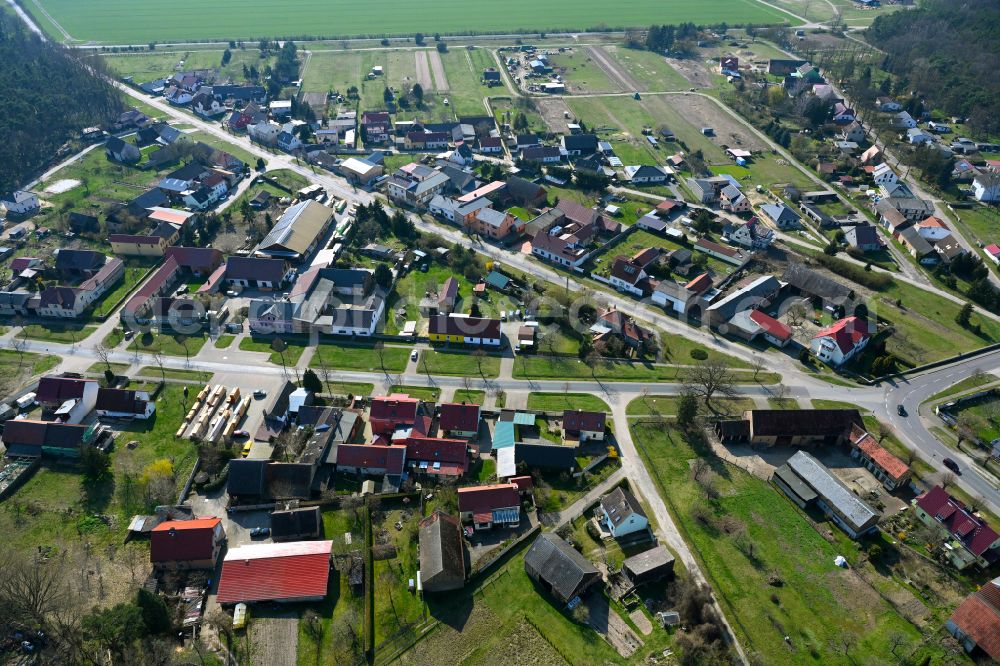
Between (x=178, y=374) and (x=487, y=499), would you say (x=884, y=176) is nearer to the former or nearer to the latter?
(x=487, y=499)

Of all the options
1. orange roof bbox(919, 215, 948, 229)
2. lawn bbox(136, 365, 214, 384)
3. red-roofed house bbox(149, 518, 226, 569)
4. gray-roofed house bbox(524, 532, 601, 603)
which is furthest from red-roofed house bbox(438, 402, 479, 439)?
orange roof bbox(919, 215, 948, 229)

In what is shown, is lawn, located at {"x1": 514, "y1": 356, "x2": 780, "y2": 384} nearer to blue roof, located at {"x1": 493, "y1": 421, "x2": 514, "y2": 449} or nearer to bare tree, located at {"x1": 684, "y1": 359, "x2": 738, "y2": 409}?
bare tree, located at {"x1": 684, "y1": 359, "x2": 738, "y2": 409}

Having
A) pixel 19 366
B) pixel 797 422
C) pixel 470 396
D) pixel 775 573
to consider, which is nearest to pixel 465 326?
pixel 470 396

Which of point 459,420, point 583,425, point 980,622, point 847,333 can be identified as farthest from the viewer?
point 847,333

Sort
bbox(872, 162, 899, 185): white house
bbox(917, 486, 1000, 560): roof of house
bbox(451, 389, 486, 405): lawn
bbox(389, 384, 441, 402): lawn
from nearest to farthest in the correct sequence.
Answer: bbox(917, 486, 1000, 560): roof of house
bbox(451, 389, 486, 405): lawn
bbox(389, 384, 441, 402): lawn
bbox(872, 162, 899, 185): white house

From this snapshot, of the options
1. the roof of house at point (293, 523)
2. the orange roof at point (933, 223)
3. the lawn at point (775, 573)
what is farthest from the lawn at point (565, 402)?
the orange roof at point (933, 223)

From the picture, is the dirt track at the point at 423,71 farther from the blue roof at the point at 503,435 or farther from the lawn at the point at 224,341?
the blue roof at the point at 503,435
